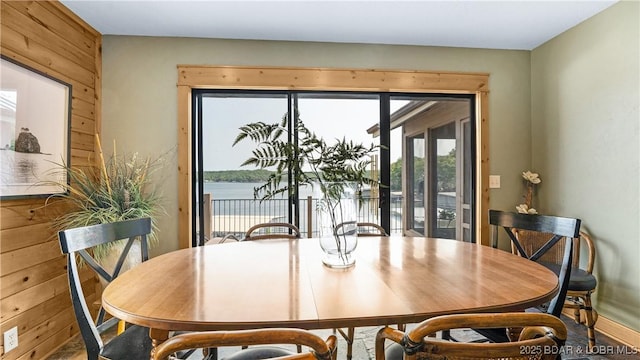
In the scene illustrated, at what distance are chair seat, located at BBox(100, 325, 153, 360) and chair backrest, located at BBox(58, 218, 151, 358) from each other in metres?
0.05

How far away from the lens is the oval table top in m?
0.98

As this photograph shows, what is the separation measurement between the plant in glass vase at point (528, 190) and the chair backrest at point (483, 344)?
2.62 m

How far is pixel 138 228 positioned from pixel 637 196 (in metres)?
3.26

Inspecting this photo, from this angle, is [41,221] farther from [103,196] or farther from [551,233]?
[551,233]

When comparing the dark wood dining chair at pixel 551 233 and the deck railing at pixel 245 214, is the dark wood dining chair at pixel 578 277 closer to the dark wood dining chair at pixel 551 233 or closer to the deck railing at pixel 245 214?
the dark wood dining chair at pixel 551 233

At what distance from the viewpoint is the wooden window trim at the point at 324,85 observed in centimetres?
294

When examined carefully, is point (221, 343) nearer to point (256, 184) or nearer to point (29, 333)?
point (29, 333)

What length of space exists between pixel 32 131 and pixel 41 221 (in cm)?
61

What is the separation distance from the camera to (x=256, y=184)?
3.17 metres

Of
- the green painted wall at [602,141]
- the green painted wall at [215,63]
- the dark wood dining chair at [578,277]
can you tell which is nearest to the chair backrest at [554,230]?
the dark wood dining chair at [578,277]

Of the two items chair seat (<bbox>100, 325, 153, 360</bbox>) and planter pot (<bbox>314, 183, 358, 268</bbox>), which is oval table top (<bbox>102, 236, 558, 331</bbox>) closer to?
planter pot (<bbox>314, 183, 358, 268</bbox>)

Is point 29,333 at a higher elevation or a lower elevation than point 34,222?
lower

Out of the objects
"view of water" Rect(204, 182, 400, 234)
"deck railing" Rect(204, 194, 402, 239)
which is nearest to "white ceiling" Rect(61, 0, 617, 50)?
"view of water" Rect(204, 182, 400, 234)

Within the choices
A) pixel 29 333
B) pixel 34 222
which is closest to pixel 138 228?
pixel 34 222
